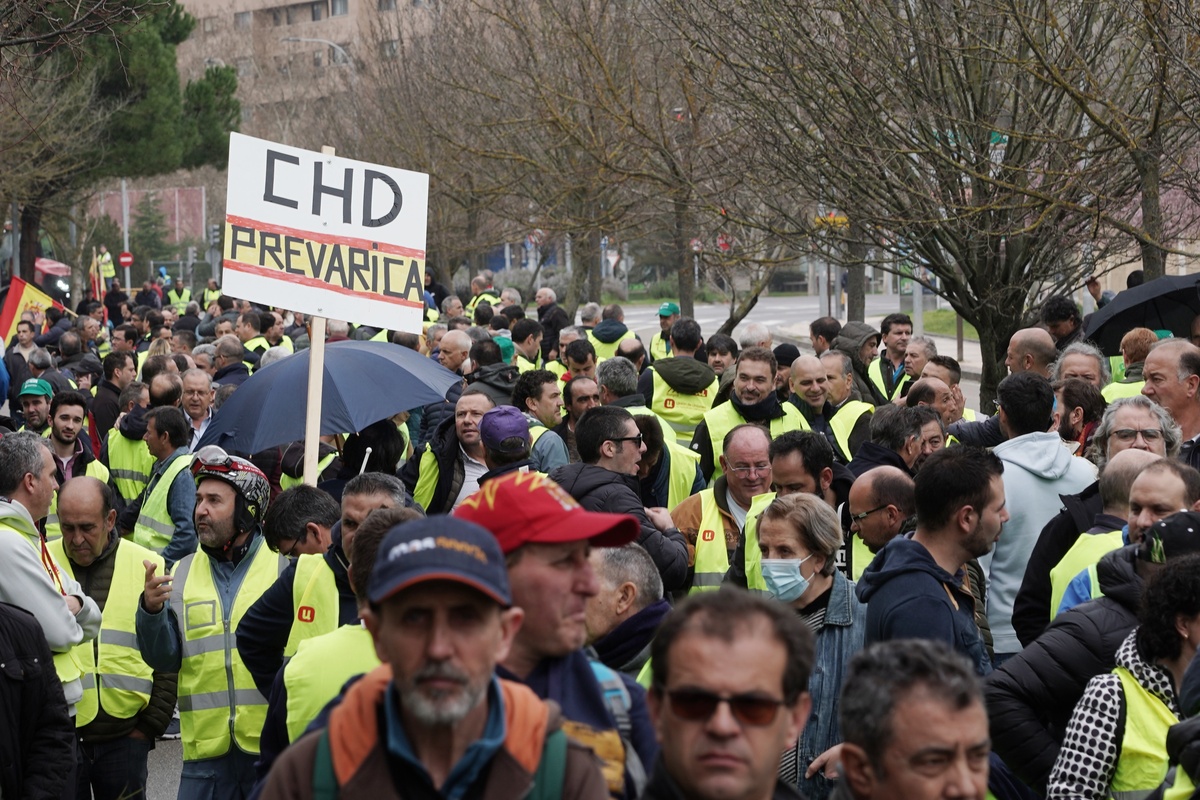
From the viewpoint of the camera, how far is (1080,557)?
17.3 ft

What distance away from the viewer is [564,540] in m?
3.05

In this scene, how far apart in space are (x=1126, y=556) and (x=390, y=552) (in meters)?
2.82

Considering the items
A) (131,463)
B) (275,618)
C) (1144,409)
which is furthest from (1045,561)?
(131,463)

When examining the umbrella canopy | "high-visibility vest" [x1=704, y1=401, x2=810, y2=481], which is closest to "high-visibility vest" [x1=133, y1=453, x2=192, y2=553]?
"high-visibility vest" [x1=704, y1=401, x2=810, y2=481]

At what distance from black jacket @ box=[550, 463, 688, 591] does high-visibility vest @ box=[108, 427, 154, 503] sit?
4469mm

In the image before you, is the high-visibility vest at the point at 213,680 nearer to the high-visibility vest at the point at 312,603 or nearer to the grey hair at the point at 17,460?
the high-visibility vest at the point at 312,603

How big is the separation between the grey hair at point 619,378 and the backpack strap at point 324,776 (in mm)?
7207

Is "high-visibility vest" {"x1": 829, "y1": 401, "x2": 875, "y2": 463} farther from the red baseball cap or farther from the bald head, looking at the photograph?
the red baseball cap

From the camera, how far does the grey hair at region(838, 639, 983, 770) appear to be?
306 cm

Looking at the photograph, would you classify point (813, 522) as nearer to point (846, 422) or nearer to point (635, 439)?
point (635, 439)

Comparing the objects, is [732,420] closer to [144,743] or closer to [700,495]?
[700,495]

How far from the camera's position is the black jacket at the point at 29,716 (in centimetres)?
514

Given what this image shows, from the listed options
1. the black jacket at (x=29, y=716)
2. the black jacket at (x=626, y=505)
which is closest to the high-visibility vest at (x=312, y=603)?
the black jacket at (x=29, y=716)

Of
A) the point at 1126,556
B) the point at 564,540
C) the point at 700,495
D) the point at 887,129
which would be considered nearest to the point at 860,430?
the point at 700,495
